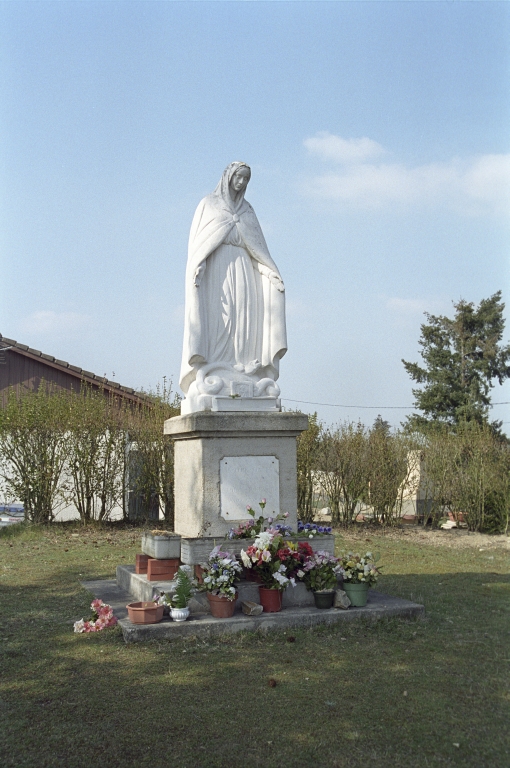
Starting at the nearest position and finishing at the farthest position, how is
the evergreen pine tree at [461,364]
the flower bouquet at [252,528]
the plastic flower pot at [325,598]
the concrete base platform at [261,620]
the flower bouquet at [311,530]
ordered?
the concrete base platform at [261,620] → the plastic flower pot at [325,598] → the flower bouquet at [252,528] → the flower bouquet at [311,530] → the evergreen pine tree at [461,364]

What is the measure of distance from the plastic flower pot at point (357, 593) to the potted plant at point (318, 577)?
0.39 ft

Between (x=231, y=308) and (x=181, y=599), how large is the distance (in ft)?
8.66

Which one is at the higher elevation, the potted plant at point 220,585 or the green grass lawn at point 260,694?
the potted plant at point 220,585

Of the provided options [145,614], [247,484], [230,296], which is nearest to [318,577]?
[247,484]

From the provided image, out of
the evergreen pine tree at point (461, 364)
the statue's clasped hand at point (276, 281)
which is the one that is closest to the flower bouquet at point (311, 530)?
the statue's clasped hand at point (276, 281)

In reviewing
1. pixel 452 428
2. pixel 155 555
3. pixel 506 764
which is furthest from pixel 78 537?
pixel 452 428

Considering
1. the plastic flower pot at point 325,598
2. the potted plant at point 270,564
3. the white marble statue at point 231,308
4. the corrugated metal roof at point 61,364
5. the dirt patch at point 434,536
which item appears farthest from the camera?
the corrugated metal roof at point 61,364

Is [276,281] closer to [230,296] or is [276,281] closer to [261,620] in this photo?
[230,296]

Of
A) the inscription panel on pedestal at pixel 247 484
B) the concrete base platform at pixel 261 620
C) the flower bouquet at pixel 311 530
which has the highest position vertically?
the inscription panel on pedestal at pixel 247 484

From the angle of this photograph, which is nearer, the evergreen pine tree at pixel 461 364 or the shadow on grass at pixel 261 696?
the shadow on grass at pixel 261 696

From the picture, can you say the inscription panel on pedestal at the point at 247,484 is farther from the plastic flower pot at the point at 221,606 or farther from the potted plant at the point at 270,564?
the plastic flower pot at the point at 221,606

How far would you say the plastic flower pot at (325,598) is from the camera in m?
5.23

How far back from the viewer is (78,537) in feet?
35.8

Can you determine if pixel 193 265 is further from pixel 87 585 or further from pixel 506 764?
pixel 506 764
